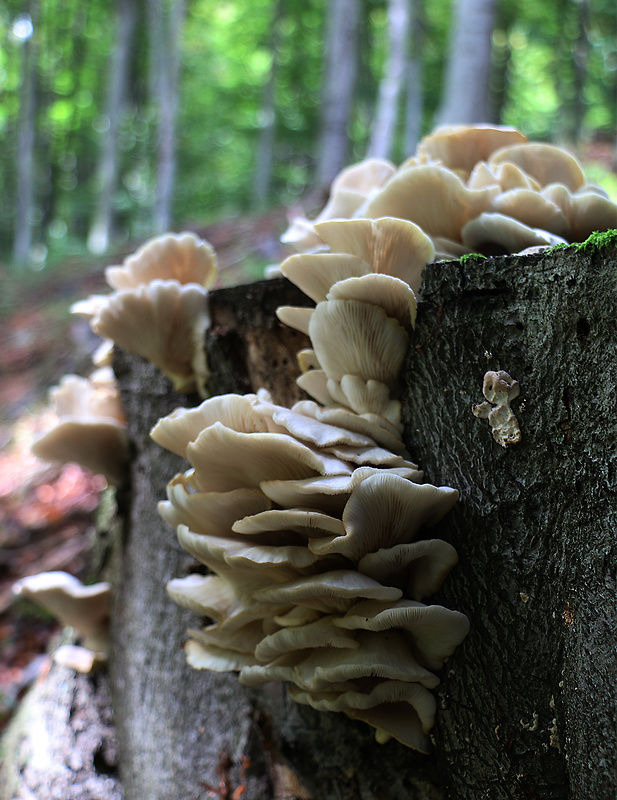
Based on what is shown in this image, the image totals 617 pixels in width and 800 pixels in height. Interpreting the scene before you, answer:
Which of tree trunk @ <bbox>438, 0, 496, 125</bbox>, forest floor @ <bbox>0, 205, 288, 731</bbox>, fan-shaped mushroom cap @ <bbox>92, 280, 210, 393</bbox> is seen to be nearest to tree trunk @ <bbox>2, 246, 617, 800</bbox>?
fan-shaped mushroom cap @ <bbox>92, 280, 210, 393</bbox>

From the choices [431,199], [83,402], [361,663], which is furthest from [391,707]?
[83,402]

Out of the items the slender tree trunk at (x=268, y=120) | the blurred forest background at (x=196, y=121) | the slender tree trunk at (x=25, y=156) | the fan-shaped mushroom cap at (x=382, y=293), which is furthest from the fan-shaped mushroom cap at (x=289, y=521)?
the slender tree trunk at (x=25, y=156)

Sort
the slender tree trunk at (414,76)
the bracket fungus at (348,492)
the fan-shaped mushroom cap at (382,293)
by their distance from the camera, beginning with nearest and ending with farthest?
1. the bracket fungus at (348,492)
2. the fan-shaped mushroom cap at (382,293)
3. the slender tree trunk at (414,76)

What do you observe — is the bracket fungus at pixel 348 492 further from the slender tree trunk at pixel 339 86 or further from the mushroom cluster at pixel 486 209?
the slender tree trunk at pixel 339 86

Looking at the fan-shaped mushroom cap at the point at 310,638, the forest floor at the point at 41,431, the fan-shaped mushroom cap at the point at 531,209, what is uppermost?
the fan-shaped mushroom cap at the point at 531,209

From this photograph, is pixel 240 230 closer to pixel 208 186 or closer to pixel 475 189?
pixel 475 189
